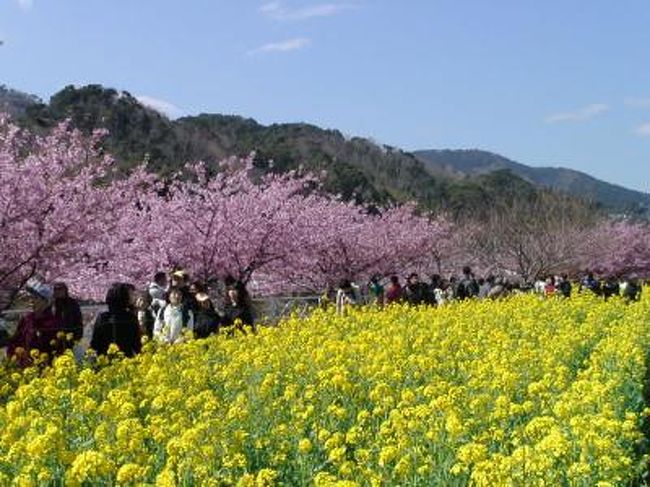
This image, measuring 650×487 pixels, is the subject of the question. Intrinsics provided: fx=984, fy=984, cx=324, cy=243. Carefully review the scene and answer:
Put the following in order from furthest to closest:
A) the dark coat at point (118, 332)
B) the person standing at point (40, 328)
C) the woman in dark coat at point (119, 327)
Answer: the dark coat at point (118, 332) → the woman in dark coat at point (119, 327) → the person standing at point (40, 328)

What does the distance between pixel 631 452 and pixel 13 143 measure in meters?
10.4

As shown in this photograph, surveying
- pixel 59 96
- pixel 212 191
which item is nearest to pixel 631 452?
pixel 212 191

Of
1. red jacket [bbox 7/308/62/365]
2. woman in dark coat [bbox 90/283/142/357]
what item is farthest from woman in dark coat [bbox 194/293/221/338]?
red jacket [bbox 7/308/62/365]

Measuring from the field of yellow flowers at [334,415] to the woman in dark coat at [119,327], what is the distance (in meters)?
0.38

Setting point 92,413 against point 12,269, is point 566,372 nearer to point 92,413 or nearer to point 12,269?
point 92,413

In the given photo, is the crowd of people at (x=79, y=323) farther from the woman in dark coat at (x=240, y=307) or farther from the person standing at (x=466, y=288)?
the person standing at (x=466, y=288)

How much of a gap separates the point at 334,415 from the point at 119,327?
A: 13.1 feet

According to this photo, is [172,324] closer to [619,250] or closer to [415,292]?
[415,292]

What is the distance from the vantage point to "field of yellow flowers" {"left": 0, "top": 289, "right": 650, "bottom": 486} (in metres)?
4.34

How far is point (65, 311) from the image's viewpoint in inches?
361

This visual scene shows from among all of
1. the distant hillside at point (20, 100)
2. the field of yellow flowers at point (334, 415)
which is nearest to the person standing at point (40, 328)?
the field of yellow flowers at point (334, 415)

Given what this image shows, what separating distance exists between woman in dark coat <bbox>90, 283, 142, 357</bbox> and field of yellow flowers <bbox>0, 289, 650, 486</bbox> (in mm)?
378

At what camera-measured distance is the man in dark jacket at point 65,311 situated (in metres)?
9.16

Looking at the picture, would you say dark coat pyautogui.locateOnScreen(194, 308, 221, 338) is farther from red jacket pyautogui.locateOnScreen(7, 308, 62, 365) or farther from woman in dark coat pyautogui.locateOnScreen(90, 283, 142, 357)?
red jacket pyautogui.locateOnScreen(7, 308, 62, 365)
